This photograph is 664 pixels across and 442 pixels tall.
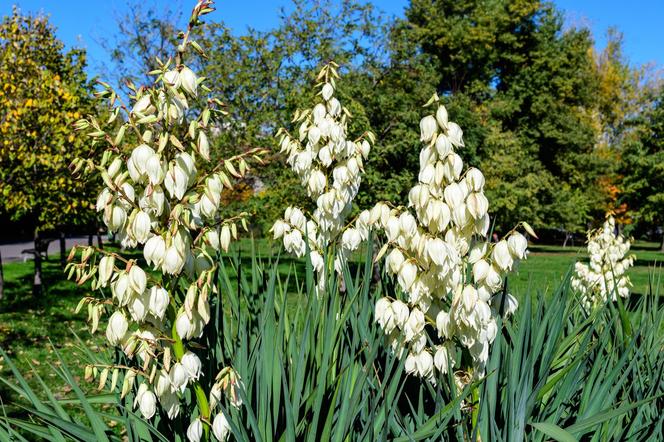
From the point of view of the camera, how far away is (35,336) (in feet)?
23.7

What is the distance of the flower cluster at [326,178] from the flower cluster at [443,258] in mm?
1090

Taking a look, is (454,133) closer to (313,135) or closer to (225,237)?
(225,237)

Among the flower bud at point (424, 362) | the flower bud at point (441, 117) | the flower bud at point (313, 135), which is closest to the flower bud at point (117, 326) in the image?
the flower bud at point (424, 362)

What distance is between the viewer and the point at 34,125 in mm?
8188

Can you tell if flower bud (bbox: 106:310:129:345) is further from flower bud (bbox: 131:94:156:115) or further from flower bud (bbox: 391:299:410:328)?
flower bud (bbox: 391:299:410:328)

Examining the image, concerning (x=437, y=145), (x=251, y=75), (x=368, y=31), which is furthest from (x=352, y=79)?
(x=437, y=145)

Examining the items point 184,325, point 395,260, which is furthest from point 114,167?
point 395,260

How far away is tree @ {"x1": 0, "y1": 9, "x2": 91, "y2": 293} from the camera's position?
798 cm

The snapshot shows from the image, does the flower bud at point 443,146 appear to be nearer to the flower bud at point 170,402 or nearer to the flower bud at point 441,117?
the flower bud at point 441,117

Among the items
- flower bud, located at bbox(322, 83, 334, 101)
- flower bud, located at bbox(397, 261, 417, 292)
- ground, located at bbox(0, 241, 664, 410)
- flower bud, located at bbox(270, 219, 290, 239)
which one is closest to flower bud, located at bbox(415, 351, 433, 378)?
flower bud, located at bbox(397, 261, 417, 292)

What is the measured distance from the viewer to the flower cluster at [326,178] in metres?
3.14

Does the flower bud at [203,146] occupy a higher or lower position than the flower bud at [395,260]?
higher

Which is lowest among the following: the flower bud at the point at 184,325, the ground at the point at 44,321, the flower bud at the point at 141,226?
the ground at the point at 44,321

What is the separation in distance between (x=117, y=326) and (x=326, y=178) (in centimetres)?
175
